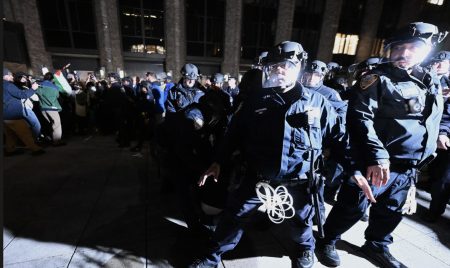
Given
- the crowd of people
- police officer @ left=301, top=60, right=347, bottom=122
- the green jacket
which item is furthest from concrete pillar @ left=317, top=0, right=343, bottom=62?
the green jacket

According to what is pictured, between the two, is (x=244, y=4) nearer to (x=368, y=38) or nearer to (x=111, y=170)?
(x=368, y=38)

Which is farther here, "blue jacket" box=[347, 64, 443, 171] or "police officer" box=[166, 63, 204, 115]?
"police officer" box=[166, 63, 204, 115]

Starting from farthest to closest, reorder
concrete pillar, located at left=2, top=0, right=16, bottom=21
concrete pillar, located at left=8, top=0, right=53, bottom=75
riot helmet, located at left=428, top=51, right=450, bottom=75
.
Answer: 1. concrete pillar, located at left=8, top=0, right=53, bottom=75
2. concrete pillar, located at left=2, top=0, right=16, bottom=21
3. riot helmet, located at left=428, top=51, right=450, bottom=75

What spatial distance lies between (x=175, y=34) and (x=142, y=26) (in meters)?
2.29

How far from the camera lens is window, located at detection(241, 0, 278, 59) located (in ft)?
55.7

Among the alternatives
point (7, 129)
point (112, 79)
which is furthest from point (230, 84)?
point (7, 129)

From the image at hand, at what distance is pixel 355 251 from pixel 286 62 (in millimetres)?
2288

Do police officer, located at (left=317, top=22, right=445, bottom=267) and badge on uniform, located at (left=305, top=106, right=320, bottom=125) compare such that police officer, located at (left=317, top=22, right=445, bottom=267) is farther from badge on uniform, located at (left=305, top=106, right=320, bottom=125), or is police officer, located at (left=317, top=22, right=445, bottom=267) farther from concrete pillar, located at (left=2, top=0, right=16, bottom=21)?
concrete pillar, located at (left=2, top=0, right=16, bottom=21)

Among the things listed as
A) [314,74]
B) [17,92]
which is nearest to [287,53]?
[314,74]

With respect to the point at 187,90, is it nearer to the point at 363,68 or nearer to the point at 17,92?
the point at 363,68

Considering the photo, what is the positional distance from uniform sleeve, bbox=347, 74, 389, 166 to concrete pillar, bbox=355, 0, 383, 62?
872 inches

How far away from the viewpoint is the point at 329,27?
61.2 ft

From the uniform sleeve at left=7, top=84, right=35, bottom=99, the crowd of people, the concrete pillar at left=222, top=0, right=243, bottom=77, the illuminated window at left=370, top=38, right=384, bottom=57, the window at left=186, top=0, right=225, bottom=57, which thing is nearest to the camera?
the crowd of people

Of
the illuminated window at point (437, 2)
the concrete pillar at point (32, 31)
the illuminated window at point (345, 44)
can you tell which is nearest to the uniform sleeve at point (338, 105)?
the concrete pillar at point (32, 31)
